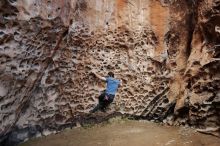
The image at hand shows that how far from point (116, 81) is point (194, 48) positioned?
1622mm

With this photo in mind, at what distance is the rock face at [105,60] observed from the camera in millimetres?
5250

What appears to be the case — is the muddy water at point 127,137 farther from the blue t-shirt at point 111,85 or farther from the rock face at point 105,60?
the blue t-shirt at point 111,85

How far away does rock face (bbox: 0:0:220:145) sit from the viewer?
5250 millimetres

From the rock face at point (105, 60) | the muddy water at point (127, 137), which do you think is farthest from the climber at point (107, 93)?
the muddy water at point (127, 137)

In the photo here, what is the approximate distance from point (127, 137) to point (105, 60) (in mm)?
1610

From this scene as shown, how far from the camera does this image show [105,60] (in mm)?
6801

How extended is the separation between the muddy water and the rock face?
0.84 ft

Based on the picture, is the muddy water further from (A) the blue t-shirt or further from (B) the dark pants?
(A) the blue t-shirt

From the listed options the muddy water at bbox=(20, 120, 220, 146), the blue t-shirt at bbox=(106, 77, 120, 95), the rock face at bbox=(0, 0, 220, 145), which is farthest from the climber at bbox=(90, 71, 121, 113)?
the muddy water at bbox=(20, 120, 220, 146)

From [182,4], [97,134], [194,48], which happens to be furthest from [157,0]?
[97,134]

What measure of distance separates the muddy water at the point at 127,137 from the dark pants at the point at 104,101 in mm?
341

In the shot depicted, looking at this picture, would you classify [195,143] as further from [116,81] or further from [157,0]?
[157,0]

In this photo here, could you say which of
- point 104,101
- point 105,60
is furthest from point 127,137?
point 105,60

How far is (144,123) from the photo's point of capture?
6.89m
